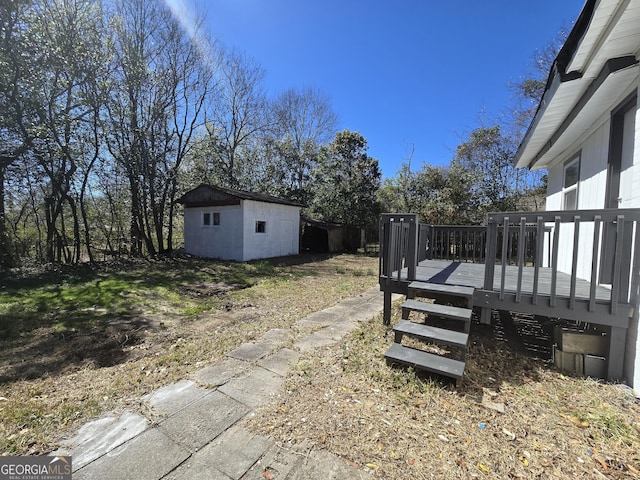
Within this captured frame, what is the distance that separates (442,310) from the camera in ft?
9.93

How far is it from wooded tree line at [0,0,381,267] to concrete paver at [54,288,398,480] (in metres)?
10.3

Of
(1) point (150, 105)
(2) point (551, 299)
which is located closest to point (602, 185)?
(2) point (551, 299)

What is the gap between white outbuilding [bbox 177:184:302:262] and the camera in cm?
1180

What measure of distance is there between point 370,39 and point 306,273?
8376mm

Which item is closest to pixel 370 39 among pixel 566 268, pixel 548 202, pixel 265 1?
pixel 265 1

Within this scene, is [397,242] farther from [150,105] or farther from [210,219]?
[150,105]

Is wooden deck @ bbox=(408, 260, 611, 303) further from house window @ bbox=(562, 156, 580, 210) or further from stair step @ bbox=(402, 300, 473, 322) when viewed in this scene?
house window @ bbox=(562, 156, 580, 210)

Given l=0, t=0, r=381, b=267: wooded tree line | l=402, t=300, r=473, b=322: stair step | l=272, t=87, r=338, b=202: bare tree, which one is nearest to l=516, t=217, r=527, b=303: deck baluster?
l=402, t=300, r=473, b=322: stair step

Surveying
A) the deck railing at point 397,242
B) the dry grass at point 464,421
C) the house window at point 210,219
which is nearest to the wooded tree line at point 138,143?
the house window at point 210,219

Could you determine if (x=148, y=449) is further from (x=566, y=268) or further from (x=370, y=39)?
(x=370, y=39)

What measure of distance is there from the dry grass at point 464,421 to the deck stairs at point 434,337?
15 centimetres

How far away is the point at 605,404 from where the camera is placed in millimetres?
2260

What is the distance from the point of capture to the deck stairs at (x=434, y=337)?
8.51 ft

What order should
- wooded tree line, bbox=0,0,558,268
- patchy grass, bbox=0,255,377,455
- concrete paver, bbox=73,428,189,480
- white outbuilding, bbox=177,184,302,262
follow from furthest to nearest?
white outbuilding, bbox=177,184,302,262 → wooded tree line, bbox=0,0,558,268 → patchy grass, bbox=0,255,377,455 → concrete paver, bbox=73,428,189,480
